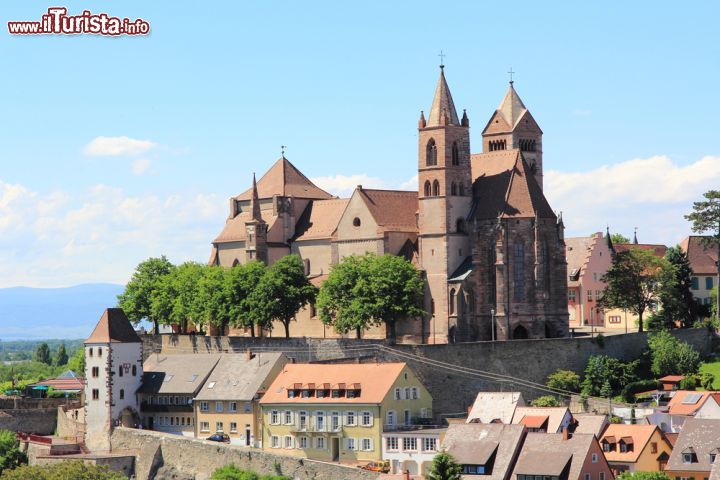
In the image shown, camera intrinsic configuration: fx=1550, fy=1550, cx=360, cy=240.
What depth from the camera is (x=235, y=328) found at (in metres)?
149

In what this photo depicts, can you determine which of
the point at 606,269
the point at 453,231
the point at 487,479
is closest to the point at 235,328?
the point at 453,231

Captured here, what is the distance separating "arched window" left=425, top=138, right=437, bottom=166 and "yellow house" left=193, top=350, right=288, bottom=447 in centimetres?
2781

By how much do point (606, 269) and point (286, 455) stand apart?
2520 inches

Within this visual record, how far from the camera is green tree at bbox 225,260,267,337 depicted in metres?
141

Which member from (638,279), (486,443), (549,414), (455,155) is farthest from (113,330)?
(638,279)

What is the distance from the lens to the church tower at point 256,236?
15300cm

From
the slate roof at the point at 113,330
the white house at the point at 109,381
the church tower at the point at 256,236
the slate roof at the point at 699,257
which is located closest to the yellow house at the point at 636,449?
the white house at the point at 109,381

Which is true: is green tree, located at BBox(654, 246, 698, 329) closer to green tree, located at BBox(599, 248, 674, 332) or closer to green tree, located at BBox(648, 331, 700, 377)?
green tree, located at BBox(599, 248, 674, 332)

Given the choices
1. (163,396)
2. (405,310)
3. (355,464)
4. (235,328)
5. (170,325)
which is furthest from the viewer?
(170,325)

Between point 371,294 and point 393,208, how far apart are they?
39.4 feet

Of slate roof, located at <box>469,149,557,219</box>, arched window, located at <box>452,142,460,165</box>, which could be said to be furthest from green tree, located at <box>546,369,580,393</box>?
arched window, located at <box>452,142,460,165</box>

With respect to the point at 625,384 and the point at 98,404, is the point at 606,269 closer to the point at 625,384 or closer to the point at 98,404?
the point at 625,384

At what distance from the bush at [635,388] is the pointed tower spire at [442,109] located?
3035 cm

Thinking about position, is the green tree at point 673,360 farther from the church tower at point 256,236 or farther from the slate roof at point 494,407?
the church tower at point 256,236
